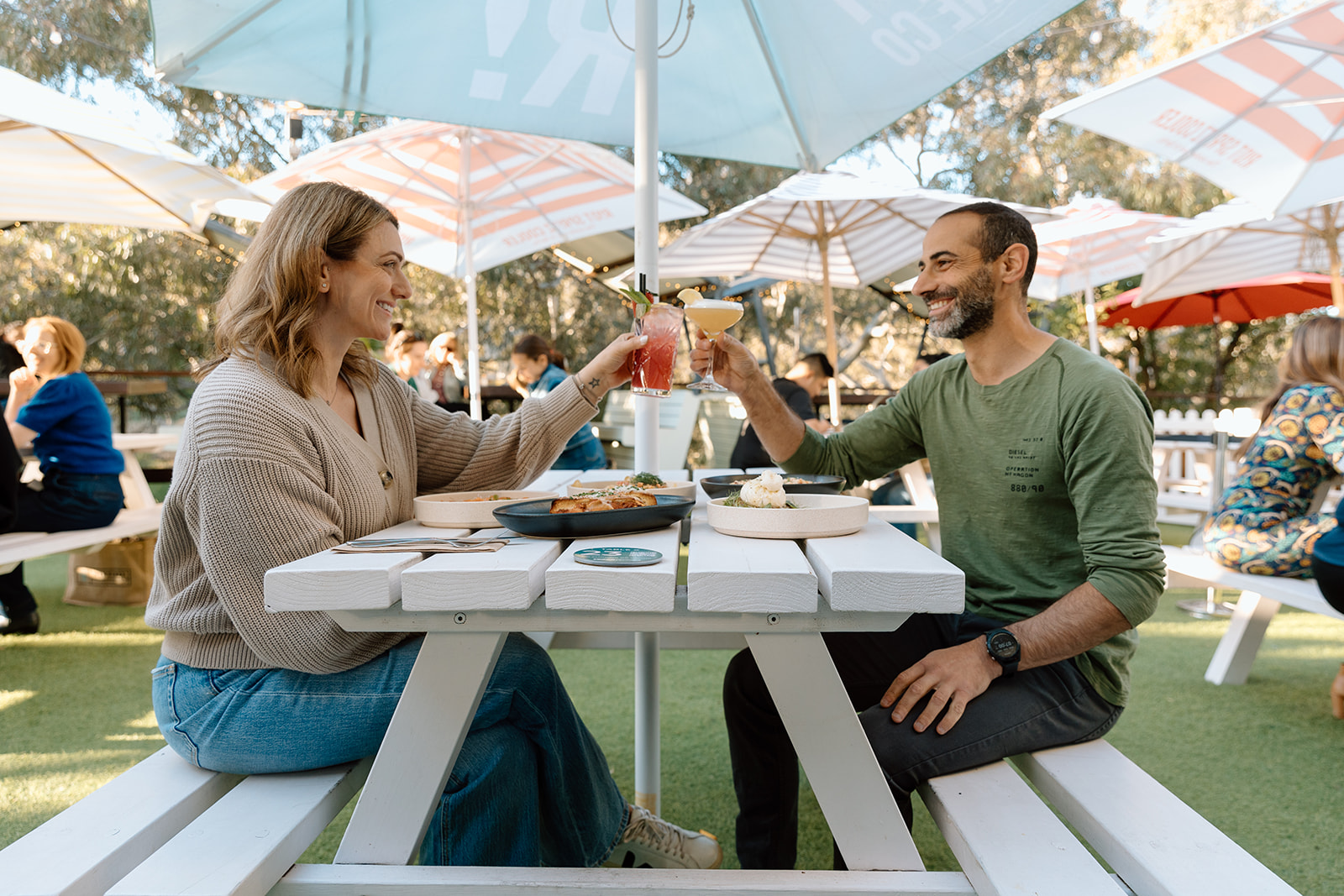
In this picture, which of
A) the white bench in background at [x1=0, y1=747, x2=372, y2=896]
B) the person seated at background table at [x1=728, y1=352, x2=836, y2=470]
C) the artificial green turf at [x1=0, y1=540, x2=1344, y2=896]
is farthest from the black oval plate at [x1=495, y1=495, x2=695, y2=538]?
the person seated at background table at [x1=728, y1=352, x2=836, y2=470]

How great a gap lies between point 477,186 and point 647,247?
4.44 meters

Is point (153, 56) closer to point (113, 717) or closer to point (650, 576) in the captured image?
point (113, 717)

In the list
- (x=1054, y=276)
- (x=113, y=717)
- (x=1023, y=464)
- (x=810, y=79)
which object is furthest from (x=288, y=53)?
(x=1054, y=276)

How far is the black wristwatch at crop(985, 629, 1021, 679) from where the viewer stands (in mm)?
1535

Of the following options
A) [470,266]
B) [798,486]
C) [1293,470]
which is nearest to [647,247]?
[798,486]

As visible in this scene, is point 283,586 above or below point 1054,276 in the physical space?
below

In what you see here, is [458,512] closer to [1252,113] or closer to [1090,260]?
[1252,113]

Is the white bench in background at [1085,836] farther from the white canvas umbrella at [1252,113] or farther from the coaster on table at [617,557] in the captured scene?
the white canvas umbrella at [1252,113]

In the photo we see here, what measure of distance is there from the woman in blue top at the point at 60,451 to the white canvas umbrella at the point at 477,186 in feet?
6.46

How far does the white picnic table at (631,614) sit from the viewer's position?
1067 mm

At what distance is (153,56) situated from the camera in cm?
265

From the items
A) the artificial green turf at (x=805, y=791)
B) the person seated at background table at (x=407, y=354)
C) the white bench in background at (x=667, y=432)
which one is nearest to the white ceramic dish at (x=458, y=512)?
the artificial green turf at (x=805, y=791)

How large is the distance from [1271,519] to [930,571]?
2.64 m

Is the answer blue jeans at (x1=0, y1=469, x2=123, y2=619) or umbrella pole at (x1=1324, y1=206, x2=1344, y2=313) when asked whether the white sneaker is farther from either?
umbrella pole at (x1=1324, y1=206, x2=1344, y2=313)
